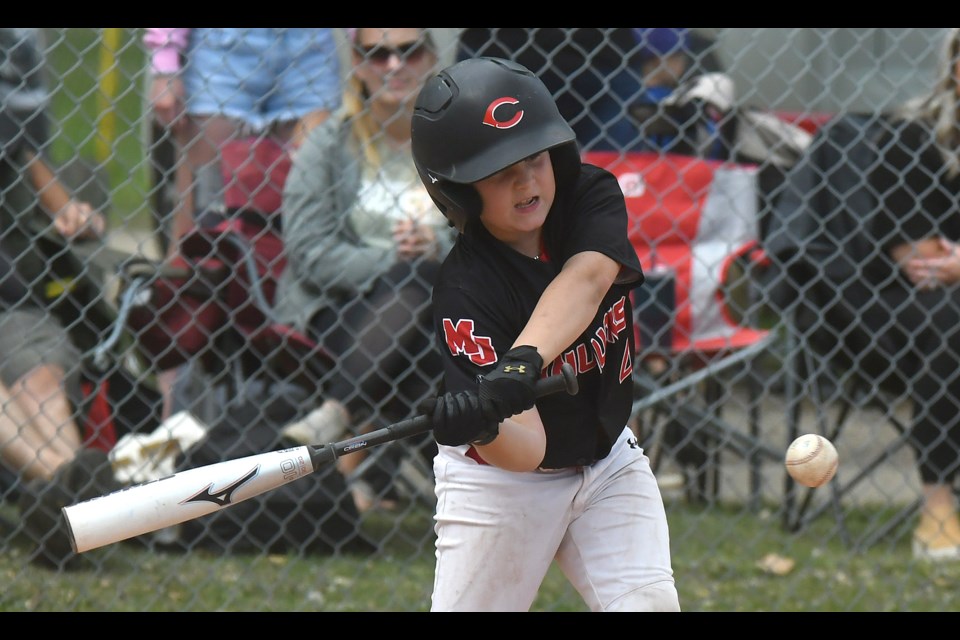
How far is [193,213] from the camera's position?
4.57m

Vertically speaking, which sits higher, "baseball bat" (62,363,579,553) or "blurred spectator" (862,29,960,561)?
"baseball bat" (62,363,579,553)

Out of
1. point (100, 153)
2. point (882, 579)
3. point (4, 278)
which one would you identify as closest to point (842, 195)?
point (882, 579)

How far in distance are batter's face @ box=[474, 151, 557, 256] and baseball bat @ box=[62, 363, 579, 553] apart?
1.00ft

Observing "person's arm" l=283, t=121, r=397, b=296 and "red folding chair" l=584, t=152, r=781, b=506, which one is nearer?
"person's arm" l=283, t=121, r=397, b=296

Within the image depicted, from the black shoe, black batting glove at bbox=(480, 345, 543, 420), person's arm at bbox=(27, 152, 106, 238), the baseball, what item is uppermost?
black batting glove at bbox=(480, 345, 543, 420)

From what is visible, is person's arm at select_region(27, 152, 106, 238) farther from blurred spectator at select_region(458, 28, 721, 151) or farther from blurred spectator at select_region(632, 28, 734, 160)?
blurred spectator at select_region(632, 28, 734, 160)

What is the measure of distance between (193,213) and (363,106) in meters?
0.82

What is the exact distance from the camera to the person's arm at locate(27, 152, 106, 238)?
4109 mm

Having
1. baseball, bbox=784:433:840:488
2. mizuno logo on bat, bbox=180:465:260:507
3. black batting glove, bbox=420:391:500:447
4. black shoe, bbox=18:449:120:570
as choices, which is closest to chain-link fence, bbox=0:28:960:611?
black shoe, bbox=18:449:120:570

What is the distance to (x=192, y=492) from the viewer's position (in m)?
2.56

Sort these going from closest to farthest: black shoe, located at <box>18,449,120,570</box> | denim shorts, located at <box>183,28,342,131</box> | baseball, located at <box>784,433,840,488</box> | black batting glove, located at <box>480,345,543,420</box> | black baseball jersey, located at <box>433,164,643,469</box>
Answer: black batting glove, located at <box>480,345,543,420</box>, black baseball jersey, located at <box>433,164,643,469</box>, baseball, located at <box>784,433,840,488</box>, black shoe, located at <box>18,449,120,570</box>, denim shorts, located at <box>183,28,342,131</box>

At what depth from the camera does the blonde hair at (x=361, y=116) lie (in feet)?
13.6

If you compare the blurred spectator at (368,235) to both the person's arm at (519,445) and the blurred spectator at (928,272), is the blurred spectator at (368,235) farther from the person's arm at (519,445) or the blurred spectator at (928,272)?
the person's arm at (519,445)

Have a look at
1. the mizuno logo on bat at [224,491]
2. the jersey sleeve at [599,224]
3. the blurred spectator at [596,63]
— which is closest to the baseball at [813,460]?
the jersey sleeve at [599,224]
